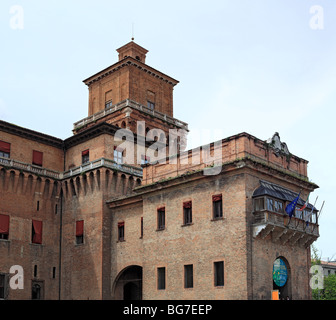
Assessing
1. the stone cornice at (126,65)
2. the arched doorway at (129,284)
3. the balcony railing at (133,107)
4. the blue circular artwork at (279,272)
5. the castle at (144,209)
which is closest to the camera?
the castle at (144,209)

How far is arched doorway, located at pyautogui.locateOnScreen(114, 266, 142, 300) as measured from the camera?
43.3 metres

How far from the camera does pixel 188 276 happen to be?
120 feet

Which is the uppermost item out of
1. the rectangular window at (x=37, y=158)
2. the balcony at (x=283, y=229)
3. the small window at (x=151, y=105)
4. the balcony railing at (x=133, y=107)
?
the small window at (x=151, y=105)

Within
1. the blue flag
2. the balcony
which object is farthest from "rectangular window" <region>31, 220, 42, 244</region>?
the blue flag

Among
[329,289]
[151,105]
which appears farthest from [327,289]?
[151,105]

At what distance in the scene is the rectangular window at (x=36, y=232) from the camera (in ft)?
151

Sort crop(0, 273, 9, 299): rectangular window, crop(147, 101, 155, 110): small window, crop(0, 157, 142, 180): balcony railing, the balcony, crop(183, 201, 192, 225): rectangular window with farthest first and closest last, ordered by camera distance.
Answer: crop(147, 101, 155, 110): small window
crop(0, 157, 142, 180): balcony railing
crop(0, 273, 9, 299): rectangular window
crop(183, 201, 192, 225): rectangular window
the balcony

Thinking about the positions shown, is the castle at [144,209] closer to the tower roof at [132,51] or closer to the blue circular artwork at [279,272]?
the blue circular artwork at [279,272]

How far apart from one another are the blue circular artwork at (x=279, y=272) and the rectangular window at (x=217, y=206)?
5175mm

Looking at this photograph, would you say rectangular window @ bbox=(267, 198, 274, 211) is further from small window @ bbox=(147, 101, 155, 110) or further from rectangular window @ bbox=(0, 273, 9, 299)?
small window @ bbox=(147, 101, 155, 110)

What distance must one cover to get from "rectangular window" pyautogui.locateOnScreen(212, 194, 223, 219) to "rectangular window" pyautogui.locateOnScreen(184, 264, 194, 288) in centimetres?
410

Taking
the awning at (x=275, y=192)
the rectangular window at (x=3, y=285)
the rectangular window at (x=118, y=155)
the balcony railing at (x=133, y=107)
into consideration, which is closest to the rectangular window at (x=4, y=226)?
the rectangular window at (x=3, y=285)

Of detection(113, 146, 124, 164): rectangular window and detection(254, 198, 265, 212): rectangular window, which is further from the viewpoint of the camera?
detection(113, 146, 124, 164): rectangular window
